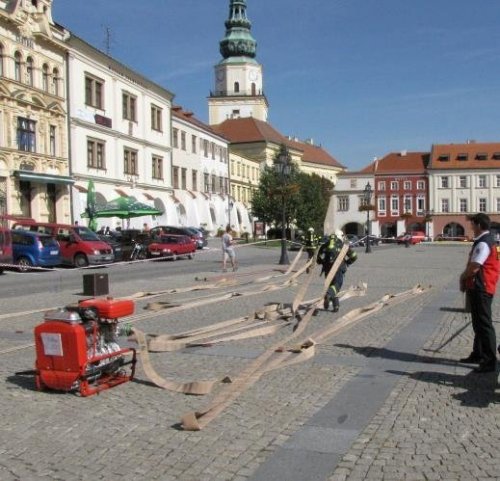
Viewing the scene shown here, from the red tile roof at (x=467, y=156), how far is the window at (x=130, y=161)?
60858mm

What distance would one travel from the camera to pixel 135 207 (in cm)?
3853

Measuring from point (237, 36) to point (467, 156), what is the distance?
145ft

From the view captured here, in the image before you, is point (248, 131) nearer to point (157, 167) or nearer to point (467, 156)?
point (467, 156)

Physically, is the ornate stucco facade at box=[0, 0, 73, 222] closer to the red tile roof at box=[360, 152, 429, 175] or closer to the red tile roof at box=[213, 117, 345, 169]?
the red tile roof at box=[213, 117, 345, 169]

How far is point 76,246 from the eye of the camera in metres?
28.2

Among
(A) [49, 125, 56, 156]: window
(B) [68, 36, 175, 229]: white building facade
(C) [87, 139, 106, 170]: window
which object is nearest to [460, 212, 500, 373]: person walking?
(A) [49, 125, 56, 156]: window

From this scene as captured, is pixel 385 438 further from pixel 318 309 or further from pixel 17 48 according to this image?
pixel 17 48

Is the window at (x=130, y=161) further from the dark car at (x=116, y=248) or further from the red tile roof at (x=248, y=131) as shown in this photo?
the red tile roof at (x=248, y=131)

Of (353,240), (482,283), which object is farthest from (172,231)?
(482,283)

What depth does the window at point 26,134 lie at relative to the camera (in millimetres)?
38688

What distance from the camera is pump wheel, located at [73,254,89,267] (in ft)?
92.1

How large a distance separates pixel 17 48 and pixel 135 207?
1124 cm

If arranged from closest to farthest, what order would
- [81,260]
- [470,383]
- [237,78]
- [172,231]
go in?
[470,383]
[81,260]
[172,231]
[237,78]

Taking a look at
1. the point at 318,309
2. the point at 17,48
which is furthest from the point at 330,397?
the point at 17,48
